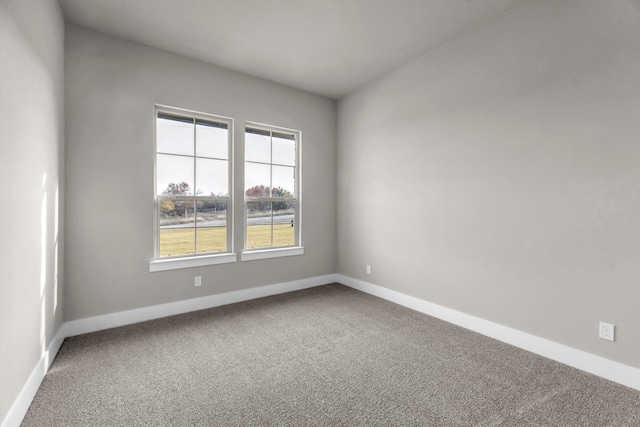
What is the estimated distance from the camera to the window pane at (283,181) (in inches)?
166

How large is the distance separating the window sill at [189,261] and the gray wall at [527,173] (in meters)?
2.06

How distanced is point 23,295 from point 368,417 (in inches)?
85.3

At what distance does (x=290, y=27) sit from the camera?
2.84 meters

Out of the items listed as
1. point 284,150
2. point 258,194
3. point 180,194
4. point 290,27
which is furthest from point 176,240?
point 290,27

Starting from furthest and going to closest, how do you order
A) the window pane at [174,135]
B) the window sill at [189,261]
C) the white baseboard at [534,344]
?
the window pane at [174,135] → the window sill at [189,261] → the white baseboard at [534,344]

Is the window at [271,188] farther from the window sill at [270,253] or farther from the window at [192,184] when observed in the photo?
the window at [192,184]

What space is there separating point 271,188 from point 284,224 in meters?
0.55

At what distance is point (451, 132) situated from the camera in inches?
123

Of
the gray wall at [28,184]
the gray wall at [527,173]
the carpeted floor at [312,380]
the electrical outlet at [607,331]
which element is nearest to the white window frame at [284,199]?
the carpeted floor at [312,380]

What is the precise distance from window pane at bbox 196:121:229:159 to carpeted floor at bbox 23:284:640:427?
77.0 inches

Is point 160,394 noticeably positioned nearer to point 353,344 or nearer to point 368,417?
point 368,417

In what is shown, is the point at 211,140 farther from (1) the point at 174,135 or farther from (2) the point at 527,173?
(2) the point at 527,173

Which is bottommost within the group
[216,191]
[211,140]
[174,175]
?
[216,191]

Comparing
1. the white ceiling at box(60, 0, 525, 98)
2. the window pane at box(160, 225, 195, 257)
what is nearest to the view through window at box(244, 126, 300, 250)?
the window pane at box(160, 225, 195, 257)
